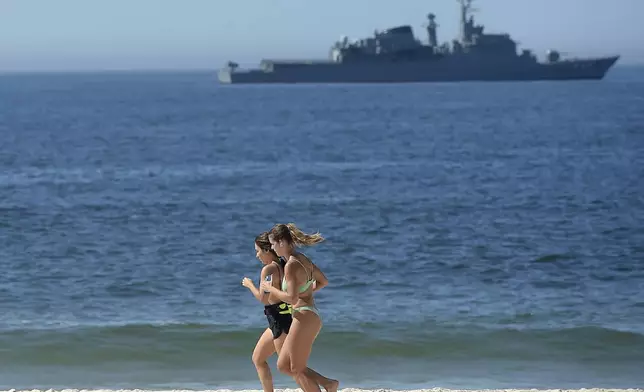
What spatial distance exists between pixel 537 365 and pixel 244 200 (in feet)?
61.7

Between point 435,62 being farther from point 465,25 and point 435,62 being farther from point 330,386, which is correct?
point 330,386

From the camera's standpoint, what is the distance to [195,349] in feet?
40.8

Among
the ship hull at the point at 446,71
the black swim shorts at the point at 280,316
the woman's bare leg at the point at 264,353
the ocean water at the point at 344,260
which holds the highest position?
the ship hull at the point at 446,71

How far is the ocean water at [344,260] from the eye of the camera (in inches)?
468

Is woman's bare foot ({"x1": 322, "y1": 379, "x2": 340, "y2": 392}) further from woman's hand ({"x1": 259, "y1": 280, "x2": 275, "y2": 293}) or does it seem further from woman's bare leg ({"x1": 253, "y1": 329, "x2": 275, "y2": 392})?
woman's hand ({"x1": 259, "y1": 280, "x2": 275, "y2": 293})

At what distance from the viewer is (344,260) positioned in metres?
19.4

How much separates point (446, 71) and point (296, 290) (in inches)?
5272

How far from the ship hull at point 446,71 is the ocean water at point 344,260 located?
279 feet

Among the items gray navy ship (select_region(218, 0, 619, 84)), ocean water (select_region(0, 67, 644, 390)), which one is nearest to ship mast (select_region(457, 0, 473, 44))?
gray navy ship (select_region(218, 0, 619, 84))

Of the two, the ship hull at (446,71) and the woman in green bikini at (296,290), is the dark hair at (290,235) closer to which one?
the woman in green bikini at (296,290)

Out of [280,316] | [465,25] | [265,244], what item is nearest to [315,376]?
[280,316]

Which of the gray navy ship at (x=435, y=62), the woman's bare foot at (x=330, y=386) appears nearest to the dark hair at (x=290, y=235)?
the woman's bare foot at (x=330, y=386)

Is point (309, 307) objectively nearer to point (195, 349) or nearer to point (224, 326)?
point (195, 349)

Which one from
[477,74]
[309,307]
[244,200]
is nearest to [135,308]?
[309,307]
